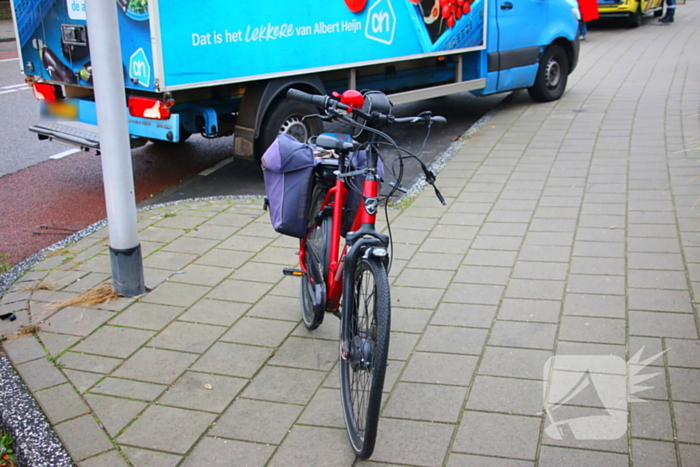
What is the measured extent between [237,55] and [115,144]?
258 cm

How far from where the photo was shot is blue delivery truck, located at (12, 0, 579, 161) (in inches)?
246

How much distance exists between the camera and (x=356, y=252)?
3.05 meters

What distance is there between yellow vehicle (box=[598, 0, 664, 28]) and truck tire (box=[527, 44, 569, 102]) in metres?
11.6

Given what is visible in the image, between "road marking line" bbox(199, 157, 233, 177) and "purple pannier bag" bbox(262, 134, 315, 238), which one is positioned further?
"road marking line" bbox(199, 157, 233, 177)

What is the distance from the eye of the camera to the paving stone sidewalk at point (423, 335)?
10.4 ft

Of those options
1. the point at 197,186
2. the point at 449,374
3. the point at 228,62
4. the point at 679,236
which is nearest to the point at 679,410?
the point at 449,374

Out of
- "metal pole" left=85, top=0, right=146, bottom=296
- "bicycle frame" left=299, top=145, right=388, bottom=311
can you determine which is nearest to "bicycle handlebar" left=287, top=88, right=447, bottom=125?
"bicycle frame" left=299, top=145, right=388, bottom=311

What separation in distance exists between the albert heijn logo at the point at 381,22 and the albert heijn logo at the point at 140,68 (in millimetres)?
2790

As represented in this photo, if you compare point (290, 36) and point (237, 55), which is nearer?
point (237, 55)

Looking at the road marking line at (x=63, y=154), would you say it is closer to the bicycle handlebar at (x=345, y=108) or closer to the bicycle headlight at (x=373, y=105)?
the bicycle handlebar at (x=345, y=108)

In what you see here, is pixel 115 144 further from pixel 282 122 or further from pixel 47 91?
pixel 47 91

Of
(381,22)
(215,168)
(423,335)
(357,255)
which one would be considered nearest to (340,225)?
(357,255)

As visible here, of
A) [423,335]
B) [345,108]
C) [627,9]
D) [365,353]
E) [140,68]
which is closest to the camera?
[365,353]

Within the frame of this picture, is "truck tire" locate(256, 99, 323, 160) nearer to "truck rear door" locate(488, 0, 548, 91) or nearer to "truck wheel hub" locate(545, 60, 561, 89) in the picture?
"truck rear door" locate(488, 0, 548, 91)
